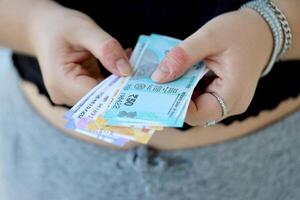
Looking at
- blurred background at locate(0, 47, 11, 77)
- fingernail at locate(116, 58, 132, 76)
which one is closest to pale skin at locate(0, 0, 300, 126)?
fingernail at locate(116, 58, 132, 76)

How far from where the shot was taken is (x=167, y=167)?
0.76m

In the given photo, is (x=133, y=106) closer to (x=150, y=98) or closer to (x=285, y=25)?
(x=150, y=98)

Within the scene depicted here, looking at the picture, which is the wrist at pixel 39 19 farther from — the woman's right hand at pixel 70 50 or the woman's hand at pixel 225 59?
the woman's hand at pixel 225 59

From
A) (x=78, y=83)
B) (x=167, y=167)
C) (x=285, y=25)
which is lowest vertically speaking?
(x=167, y=167)

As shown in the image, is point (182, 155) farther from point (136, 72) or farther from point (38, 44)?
point (38, 44)

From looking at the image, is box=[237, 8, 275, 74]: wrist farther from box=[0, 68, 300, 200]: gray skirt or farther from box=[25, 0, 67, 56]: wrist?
box=[25, 0, 67, 56]: wrist

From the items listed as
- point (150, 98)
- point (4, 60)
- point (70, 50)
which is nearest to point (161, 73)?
point (150, 98)

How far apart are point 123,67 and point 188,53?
95mm

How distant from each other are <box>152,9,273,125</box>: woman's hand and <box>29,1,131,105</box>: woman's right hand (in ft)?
0.22

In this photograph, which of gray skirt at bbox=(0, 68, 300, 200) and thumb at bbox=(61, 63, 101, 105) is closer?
thumb at bbox=(61, 63, 101, 105)

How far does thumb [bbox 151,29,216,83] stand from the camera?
59 cm

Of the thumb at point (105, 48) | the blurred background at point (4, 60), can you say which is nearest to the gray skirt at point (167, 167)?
the blurred background at point (4, 60)

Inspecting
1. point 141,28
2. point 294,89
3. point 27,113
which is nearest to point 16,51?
point 27,113

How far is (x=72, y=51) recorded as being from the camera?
2.22 ft
